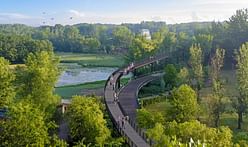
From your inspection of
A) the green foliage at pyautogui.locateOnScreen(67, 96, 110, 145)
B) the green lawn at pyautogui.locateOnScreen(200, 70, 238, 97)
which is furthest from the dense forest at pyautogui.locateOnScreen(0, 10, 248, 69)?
the green foliage at pyautogui.locateOnScreen(67, 96, 110, 145)

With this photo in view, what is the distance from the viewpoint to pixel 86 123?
1115 inches

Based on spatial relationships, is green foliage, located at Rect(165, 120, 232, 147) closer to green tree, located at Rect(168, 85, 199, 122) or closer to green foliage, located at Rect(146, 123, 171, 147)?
green foliage, located at Rect(146, 123, 171, 147)

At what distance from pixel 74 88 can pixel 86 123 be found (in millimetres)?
36658

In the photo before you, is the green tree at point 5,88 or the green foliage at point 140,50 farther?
the green foliage at point 140,50

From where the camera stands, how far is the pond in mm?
74750

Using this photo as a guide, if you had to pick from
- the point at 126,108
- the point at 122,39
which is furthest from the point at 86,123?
the point at 122,39

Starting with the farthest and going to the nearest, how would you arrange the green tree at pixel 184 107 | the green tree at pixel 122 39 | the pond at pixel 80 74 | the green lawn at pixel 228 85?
the green tree at pixel 122 39 → the pond at pixel 80 74 → the green lawn at pixel 228 85 → the green tree at pixel 184 107

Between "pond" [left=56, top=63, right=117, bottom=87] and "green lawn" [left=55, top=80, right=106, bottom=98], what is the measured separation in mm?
3435

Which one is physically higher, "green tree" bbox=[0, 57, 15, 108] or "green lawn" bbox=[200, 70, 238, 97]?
"green tree" bbox=[0, 57, 15, 108]

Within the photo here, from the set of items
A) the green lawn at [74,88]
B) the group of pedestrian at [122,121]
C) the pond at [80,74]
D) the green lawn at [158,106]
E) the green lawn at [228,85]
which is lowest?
the pond at [80,74]

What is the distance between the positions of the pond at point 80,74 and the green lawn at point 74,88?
3.44 m

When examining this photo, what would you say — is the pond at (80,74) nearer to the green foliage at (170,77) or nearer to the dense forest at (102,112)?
the dense forest at (102,112)

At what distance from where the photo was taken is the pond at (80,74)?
245 ft

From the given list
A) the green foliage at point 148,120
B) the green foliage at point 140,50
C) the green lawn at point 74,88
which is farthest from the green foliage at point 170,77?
the green foliage at point 148,120
